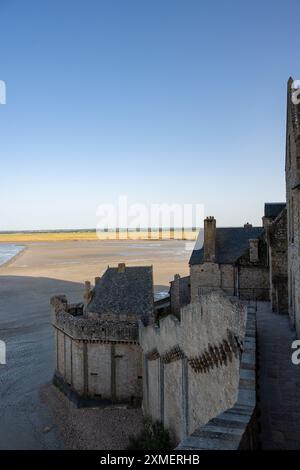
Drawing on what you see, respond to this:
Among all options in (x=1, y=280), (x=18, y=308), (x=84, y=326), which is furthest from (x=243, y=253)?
(x=1, y=280)

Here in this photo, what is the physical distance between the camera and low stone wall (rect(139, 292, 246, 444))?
35.1ft

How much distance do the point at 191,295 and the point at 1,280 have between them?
53.1 metres

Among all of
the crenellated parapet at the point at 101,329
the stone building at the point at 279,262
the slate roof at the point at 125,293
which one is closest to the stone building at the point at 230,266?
the slate roof at the point at 125,293

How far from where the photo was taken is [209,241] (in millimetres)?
29688

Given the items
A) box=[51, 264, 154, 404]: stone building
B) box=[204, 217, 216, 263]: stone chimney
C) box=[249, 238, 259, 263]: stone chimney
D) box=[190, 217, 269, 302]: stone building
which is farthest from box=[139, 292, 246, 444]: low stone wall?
box=[249, 238, 259, 263]: stone chimney

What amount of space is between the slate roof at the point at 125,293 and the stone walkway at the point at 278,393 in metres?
11.9

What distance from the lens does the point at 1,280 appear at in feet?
235

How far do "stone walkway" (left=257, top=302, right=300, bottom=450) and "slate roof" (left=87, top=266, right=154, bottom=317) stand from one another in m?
11.9

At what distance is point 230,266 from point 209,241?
265 cm

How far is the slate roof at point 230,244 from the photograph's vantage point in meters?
29.7

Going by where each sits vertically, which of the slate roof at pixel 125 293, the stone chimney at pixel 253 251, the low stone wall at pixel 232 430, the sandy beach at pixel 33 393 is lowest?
the sandy beach at pixel 33 393

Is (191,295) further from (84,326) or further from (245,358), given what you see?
(245,358)

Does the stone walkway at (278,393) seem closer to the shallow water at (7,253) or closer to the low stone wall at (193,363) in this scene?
the low stone wall at (193,363)
